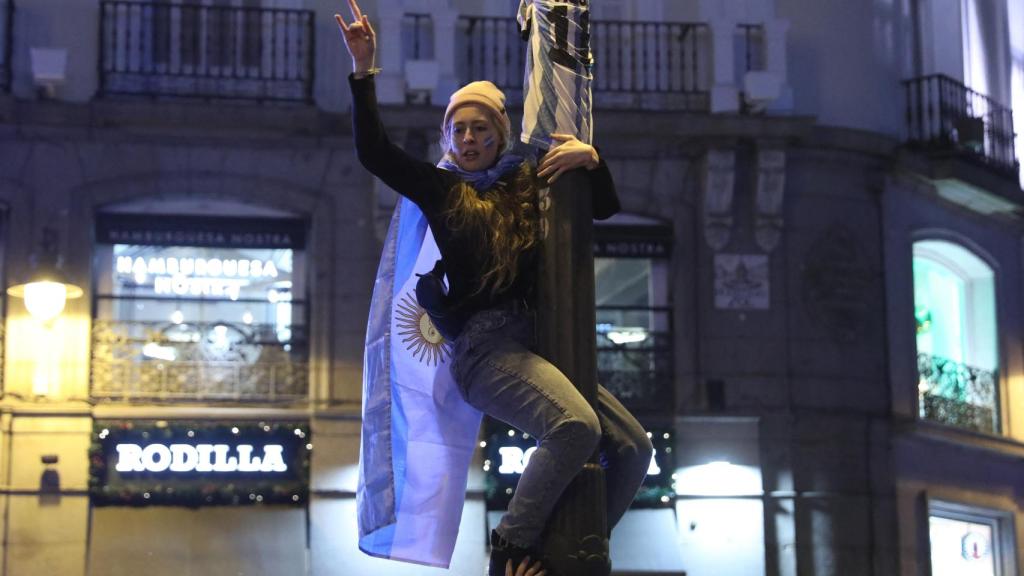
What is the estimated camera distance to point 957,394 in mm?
20203

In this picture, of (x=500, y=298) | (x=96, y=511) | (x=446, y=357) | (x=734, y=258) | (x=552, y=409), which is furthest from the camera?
(x=734, y=258)

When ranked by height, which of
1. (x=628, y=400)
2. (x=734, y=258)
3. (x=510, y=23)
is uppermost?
(x=510, y=23)

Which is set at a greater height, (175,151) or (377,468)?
(175,151)

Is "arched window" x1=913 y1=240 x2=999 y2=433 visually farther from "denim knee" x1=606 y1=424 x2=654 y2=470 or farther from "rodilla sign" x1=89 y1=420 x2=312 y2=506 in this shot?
"denim knee" x1=606 y1=424 x2=654 y2=470

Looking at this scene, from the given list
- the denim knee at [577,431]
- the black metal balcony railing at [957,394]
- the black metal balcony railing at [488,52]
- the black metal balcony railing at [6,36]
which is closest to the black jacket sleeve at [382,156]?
the denim knee at [577,431]

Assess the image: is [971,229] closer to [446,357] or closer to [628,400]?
[628,400]

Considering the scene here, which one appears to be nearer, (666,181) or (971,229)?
(666,181)

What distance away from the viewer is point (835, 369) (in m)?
18.3

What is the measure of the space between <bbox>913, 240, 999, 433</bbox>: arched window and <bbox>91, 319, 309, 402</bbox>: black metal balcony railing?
7346 mm

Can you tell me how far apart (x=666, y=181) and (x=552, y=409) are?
13.6 meters

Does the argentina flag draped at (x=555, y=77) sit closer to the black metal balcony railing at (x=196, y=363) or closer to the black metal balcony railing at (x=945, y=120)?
the black metal balcony railing at (x=196, y=363)

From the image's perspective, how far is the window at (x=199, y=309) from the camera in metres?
17.2

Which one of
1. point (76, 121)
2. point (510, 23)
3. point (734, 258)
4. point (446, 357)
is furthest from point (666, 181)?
point (446, 357)

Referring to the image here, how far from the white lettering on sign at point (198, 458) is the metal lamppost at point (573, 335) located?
1254 cm
